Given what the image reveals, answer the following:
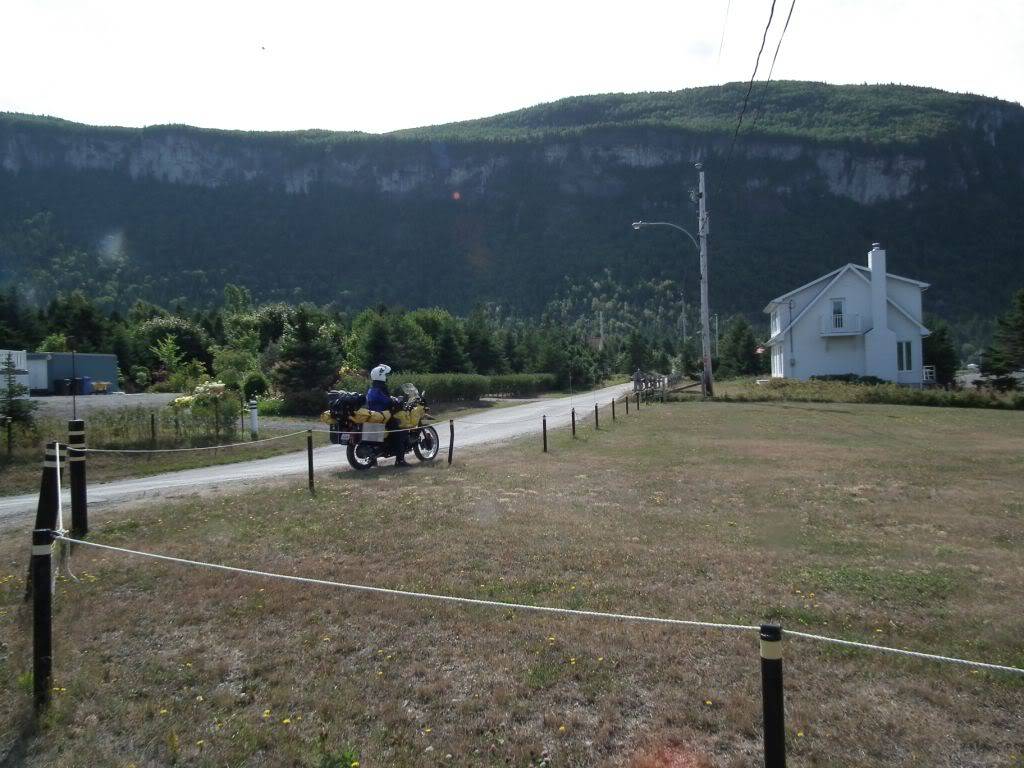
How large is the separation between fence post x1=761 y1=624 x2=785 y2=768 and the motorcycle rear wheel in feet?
36.2

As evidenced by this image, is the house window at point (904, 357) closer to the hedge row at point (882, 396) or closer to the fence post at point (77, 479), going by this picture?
the hedge row at point (882, 396)

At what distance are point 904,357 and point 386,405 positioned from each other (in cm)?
4519

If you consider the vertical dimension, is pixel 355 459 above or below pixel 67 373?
below

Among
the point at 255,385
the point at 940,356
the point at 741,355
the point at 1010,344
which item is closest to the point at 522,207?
the point at 741,355

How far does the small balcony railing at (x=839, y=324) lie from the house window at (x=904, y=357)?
350 centimetres

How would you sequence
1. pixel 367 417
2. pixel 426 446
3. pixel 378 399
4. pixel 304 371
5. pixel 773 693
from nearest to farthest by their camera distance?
pixel 773 693, pixel 367 417, pixel 378 399, pixel 426 446, pixel 304 371

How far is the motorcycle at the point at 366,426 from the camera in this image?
13547 millimetres

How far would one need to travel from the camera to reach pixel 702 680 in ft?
15.4

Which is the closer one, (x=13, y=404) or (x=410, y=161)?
(x=13, y=404)

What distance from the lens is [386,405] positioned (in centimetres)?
1402

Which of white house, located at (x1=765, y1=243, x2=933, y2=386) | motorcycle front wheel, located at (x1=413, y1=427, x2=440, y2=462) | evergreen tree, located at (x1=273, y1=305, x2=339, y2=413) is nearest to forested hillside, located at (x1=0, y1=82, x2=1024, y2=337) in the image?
white house, located at (x1=765, y1=243, x2=933, y2=386)

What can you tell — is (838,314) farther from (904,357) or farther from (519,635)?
(519,635)

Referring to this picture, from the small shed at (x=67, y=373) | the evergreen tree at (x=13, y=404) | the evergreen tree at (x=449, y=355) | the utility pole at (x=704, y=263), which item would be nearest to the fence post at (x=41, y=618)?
the evergreen tree at (x=13, y=404)

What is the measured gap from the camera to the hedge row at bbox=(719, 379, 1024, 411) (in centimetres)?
3519
